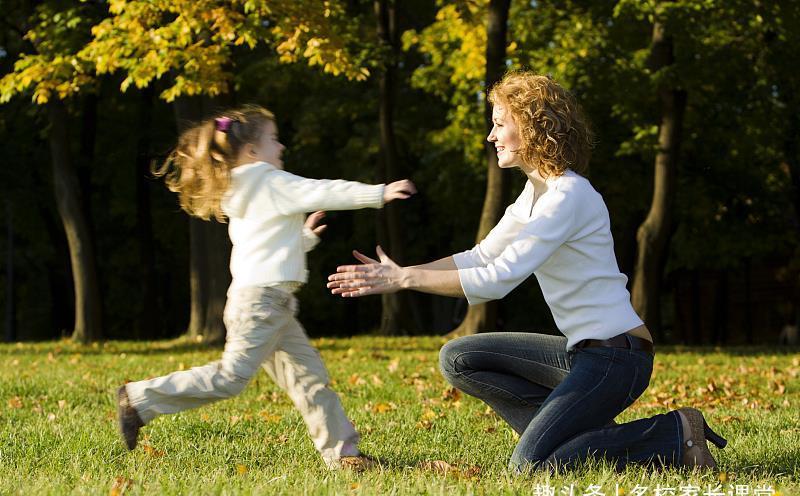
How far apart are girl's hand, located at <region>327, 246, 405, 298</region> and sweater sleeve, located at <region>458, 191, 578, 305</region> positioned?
1.09 ft

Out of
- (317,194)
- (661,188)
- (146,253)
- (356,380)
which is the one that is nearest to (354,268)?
(317,194)

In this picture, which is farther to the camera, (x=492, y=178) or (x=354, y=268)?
(x=492, y=178)

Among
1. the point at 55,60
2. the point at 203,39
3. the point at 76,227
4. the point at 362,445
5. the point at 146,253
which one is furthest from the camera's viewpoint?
the point at 146,253

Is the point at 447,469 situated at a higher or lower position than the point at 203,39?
lower

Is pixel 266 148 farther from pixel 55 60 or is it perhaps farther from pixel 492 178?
pixel 55 60

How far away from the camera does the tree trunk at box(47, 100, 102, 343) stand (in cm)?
2008

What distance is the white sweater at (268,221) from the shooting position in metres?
5.07

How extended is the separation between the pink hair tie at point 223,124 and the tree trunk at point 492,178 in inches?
438

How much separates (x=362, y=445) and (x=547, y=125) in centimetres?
223

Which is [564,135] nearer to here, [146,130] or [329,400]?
[329,400]

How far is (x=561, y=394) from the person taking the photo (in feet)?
16.7

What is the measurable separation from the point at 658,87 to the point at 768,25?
2014mm

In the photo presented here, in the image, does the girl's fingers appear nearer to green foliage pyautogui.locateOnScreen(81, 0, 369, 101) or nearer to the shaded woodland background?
the shaded woodland background

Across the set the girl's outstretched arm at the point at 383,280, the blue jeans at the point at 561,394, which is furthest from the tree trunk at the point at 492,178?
the girl's outstretched arm at the point at 383,280
